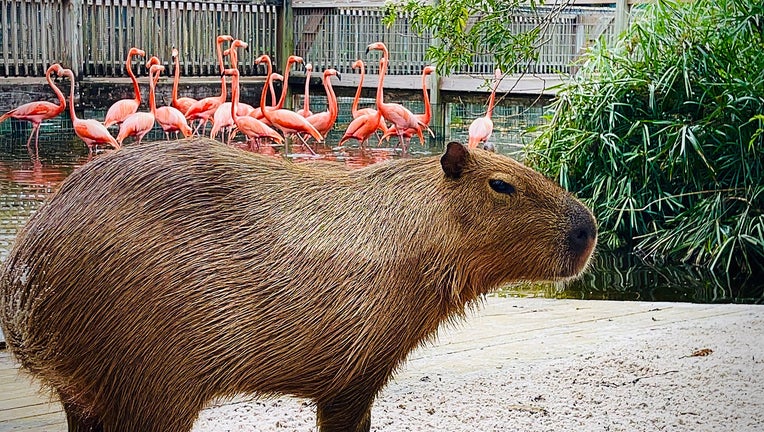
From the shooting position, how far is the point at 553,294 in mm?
5816

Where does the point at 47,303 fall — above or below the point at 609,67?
below

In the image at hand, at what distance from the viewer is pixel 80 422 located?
219 cm

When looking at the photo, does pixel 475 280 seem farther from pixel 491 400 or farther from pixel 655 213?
pixel 655 213

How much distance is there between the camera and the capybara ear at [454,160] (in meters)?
2.11

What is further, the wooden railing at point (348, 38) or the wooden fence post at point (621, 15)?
the wooden railing at point (348, 38)

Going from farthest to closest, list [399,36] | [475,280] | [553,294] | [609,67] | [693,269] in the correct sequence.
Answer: [399,36] < [609,67] < [693,269] < [553,294] < [475,280]

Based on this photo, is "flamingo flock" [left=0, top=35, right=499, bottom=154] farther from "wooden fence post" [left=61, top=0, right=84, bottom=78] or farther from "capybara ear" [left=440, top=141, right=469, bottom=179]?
"capybara ear" [left=440, top=141, right=469, bottom=179]

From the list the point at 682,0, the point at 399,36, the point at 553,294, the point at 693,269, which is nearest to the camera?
the point at 553,294

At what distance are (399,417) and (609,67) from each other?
504cm

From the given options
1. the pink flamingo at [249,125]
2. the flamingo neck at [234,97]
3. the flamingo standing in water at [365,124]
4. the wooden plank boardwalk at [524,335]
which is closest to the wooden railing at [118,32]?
the flamingo neck at [234,97]

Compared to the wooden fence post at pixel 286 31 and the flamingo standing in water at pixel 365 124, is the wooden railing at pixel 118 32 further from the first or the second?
the flamingo standing in water at pixel 365 124

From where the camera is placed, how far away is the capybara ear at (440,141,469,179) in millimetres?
2109

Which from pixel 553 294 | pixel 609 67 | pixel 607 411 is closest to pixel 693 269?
pixel 553 294

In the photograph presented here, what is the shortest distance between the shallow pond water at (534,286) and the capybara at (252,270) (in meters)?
2.27
